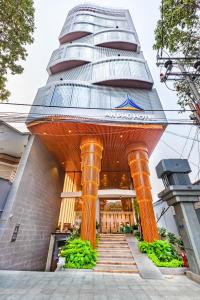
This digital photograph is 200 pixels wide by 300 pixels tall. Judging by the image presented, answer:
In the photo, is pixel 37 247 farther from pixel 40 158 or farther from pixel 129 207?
pixel 129 207

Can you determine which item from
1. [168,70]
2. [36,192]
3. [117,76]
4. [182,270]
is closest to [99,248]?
[182,270]

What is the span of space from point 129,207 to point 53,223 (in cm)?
790

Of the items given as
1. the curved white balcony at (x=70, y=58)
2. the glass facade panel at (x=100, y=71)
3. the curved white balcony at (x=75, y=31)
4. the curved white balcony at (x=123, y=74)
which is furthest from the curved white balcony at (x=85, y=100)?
the curved white balcony at (x=75, y=31)

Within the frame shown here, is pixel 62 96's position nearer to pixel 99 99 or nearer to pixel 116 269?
pixel 99 99

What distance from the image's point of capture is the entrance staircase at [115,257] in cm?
679

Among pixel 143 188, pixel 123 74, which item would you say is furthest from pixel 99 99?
pixel 143 188

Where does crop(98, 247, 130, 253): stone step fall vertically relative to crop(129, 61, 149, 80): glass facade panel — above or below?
below

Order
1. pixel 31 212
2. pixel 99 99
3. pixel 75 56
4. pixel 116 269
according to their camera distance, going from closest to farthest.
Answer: pixel 116 269
pixel 31 212
pixel 99 99
pixel 75 56

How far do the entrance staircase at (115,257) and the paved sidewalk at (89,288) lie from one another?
4.06 ft

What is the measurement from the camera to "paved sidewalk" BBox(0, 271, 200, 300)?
153 inches

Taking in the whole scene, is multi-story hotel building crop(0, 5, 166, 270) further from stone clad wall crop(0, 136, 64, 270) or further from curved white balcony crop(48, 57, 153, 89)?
stone clad wall crop(0, 136, 64, 270)

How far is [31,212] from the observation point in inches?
394

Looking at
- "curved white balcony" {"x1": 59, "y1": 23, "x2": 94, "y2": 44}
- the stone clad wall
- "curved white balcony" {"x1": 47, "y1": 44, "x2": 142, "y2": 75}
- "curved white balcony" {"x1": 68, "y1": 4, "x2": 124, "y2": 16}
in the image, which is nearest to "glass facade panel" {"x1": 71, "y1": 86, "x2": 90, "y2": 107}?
the stone clad wall

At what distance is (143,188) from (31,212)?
303 inches
